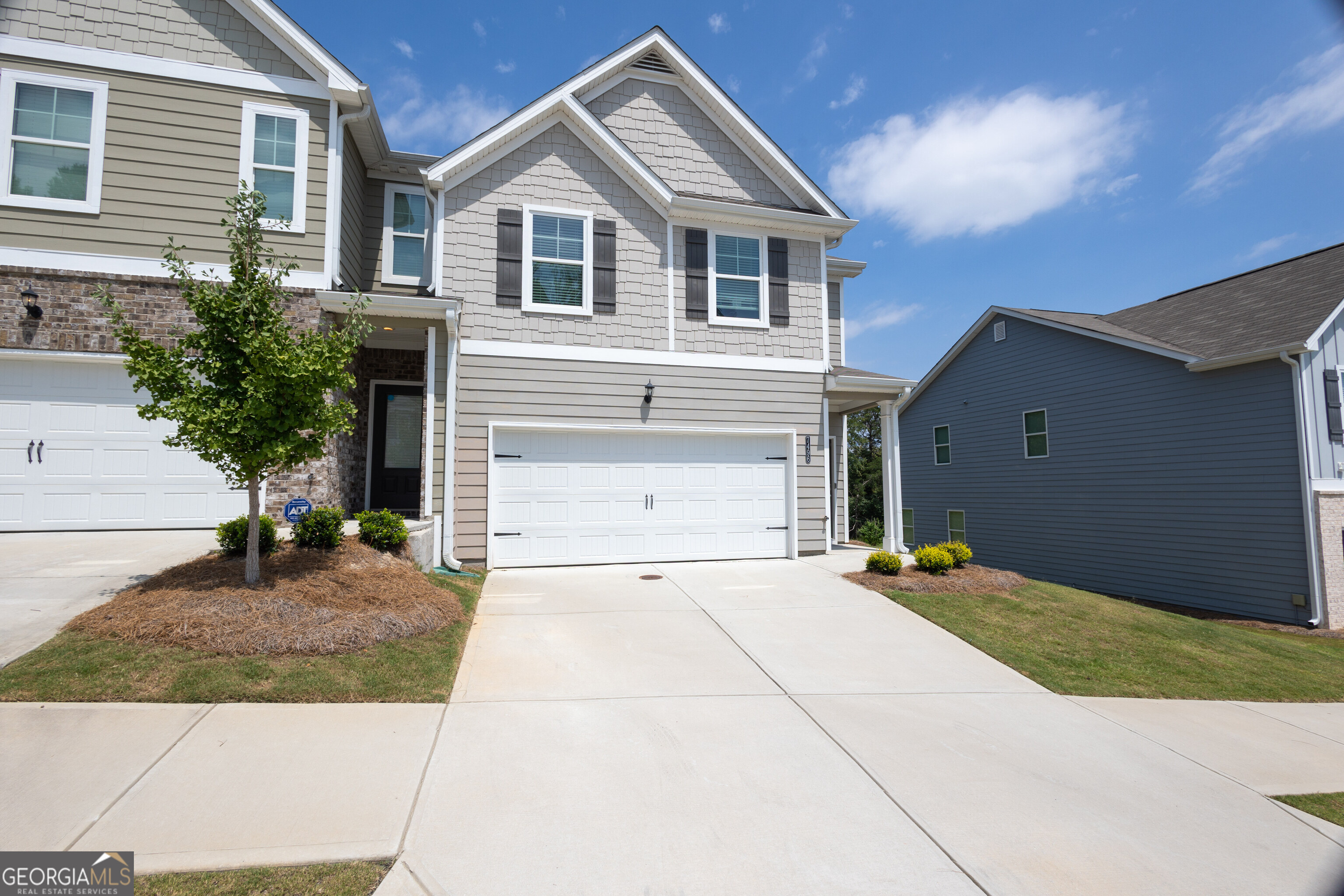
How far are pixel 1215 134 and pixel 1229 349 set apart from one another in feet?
15.9

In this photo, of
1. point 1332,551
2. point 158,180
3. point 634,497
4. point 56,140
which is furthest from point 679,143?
point 1332,551

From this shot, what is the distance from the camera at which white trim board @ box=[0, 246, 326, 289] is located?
833 cm

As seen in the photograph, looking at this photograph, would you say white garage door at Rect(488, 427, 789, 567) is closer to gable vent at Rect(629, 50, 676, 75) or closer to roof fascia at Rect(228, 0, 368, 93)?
roof fascia at Rect(228, 0, 368, 93)

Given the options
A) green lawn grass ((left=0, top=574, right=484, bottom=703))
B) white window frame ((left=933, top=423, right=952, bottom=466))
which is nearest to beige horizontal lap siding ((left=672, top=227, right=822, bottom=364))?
green lawn grass ((left=0, top=574, right=484, bottom=703))

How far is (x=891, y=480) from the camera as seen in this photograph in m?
11.8

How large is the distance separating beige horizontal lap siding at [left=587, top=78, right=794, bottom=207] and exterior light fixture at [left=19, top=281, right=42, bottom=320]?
804cm

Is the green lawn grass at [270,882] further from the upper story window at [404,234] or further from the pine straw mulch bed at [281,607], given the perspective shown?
the upper story window at [404,234]

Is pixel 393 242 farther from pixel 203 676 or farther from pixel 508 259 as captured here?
pixel 203 676

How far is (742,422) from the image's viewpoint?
10.9 m

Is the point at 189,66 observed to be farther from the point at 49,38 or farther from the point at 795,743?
the point at 795,743

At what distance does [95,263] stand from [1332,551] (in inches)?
741

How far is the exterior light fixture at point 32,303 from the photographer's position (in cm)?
820

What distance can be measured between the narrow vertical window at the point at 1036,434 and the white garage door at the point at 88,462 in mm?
16311

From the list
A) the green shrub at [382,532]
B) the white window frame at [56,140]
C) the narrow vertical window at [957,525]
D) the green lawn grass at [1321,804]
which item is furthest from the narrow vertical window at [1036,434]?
the white window frame at [56,140]
